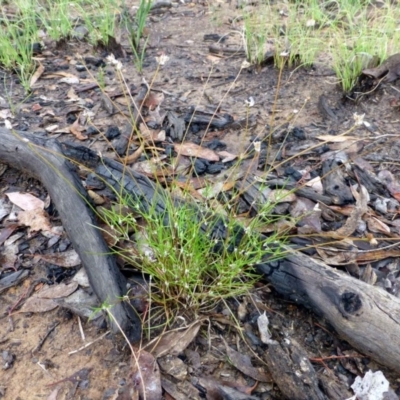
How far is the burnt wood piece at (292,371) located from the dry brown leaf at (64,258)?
0.92 metres

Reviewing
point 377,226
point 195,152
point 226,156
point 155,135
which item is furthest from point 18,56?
point 377,226

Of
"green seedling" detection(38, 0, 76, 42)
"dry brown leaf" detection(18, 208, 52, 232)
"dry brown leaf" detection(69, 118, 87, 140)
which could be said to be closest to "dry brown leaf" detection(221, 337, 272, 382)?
"dry brown leaf" detection(18, 208, 52, 232)

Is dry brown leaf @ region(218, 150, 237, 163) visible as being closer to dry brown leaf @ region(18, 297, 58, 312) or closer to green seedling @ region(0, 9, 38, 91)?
dry brown leaf @ region(18, 297, 58, 312)

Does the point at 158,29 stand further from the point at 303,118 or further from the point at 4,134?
the point at 4,134

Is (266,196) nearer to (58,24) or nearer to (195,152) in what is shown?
(195,152)

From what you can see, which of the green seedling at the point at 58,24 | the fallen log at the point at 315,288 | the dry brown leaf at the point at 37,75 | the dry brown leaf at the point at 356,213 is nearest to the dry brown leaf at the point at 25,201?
the fallen log at the point at 315,288

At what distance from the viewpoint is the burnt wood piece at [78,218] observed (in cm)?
173

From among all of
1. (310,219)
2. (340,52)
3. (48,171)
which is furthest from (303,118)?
(48,171)

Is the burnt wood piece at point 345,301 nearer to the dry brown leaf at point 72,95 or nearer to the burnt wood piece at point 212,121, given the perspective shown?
the burnt wood piece at point 212,121

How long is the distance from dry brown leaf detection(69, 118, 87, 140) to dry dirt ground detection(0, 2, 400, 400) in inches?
1.8

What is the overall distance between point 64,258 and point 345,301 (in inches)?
47.3

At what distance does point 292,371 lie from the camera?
1621mm

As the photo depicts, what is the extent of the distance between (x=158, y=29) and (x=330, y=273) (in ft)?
10.0

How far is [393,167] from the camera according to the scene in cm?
253
